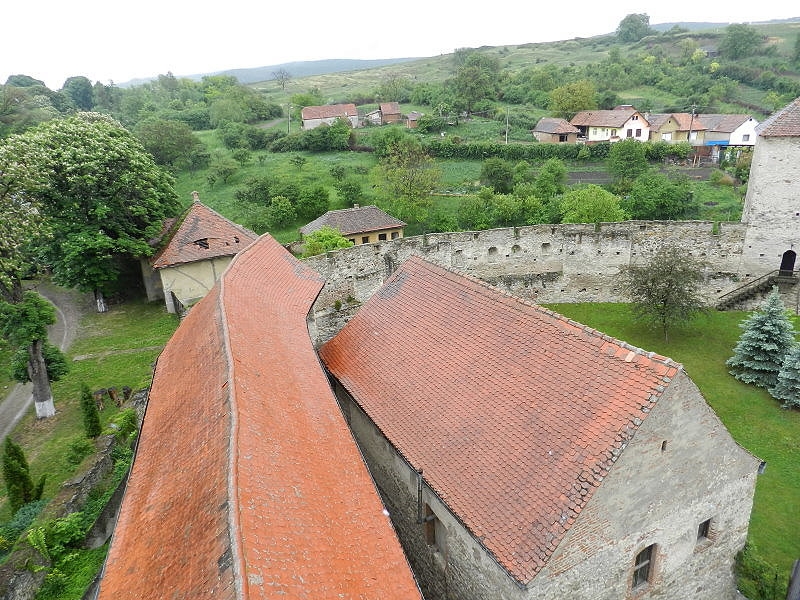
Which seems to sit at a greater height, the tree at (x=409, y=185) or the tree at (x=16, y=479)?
the tree at (x=409, y=185)

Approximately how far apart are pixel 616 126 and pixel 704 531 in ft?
232

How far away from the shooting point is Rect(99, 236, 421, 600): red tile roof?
7.18 meters

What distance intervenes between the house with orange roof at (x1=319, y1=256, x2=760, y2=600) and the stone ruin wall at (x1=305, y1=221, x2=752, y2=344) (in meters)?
16.6

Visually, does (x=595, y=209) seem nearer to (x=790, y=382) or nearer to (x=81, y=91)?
(x=790, y=382)

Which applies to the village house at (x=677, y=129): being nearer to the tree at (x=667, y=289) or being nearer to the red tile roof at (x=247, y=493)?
the tree at (x=667, y=289)

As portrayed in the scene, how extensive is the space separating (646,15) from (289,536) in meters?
210

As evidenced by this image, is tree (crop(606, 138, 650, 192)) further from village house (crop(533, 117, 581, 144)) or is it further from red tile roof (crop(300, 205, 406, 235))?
red tile roof (crop(300, 205, 406, 235))

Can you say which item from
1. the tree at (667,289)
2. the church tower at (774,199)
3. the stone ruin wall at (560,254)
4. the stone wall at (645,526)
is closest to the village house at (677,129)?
the church tower at (774,199)

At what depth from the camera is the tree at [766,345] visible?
25.1m

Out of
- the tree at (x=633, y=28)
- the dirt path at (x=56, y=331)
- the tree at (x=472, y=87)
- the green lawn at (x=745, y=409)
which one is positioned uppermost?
the tree at (x=633, y=28)

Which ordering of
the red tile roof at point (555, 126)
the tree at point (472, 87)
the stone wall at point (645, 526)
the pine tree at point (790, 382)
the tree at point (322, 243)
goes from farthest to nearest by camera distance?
the tree at point (472, 87) → the red tile roof at point (555, 126) → the tree at point (322, 243) → the pine tree at point (790, 382) → the stone wall at point (645, 526)

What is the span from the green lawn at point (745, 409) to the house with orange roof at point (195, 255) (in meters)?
19.9

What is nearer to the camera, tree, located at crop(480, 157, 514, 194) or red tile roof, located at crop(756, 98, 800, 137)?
red tile roof, located at crop(756, 98, 800, 137)

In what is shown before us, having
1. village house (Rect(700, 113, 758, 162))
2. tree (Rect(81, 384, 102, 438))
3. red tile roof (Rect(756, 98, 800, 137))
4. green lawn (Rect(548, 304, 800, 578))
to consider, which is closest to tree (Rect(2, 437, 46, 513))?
tree (Rect(81, 384, 102, 438))
